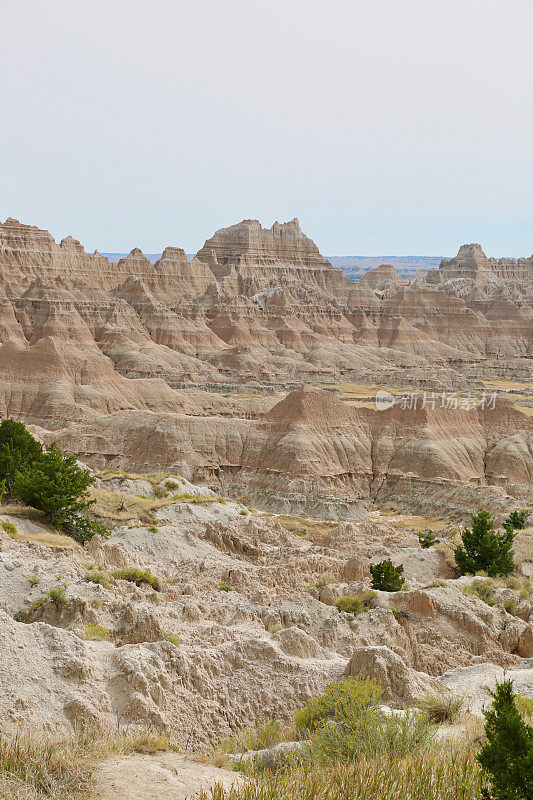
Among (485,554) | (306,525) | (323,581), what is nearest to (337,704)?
(323,581)

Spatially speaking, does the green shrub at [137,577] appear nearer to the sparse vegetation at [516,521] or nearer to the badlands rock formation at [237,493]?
the badlands rock formation at [237,493]

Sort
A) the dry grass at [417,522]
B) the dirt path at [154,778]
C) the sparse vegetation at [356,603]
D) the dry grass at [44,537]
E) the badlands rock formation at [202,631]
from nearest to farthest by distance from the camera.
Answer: the dirt path at [154,778], the badlands rock formation at [202,631], the sparse vegetation at [356,603], the dry grass at [44,537], the dry grass at [417,522]

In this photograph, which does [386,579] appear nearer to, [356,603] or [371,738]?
[356,603]

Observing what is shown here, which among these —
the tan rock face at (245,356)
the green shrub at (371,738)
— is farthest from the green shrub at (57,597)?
the tan rock face at (245,356)

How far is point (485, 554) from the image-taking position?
37.6 m

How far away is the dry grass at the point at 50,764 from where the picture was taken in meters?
12.3

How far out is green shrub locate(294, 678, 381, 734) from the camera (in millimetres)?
16734

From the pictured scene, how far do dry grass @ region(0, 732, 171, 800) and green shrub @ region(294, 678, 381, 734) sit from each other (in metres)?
3.90

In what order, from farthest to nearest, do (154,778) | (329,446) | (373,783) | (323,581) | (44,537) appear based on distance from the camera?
1. (329,446)
2. (323,581)
3. (44,537)
4. (154,778)
5. (373,783)

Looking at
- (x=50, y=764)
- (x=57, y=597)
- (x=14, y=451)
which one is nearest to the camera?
(x=50, y=764)

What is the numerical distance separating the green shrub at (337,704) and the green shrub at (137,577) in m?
9.32

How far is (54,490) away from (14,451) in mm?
6974

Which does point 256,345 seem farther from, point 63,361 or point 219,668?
point 219,668

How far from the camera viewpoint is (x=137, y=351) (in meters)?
124
